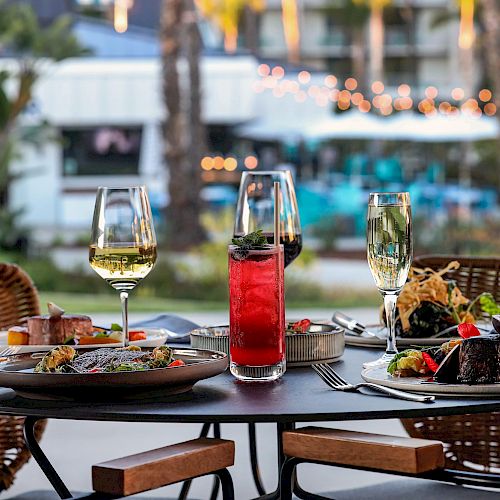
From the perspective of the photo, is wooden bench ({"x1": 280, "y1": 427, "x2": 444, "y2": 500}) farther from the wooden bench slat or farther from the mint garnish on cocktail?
the mint garnish on cocktail

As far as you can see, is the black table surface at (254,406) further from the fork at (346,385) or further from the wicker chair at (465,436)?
the wicker chair at (465,436)

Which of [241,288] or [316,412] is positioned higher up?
[241,288]

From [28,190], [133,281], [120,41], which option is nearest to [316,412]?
[133,281]

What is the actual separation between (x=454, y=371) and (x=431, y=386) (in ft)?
0.23

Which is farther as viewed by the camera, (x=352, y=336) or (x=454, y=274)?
(x=454, y=274)

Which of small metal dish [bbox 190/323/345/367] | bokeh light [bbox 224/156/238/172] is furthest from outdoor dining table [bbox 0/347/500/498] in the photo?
bokeh light [bbox 224/156/238/172]

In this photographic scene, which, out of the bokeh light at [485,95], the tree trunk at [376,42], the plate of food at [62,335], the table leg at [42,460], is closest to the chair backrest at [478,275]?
the plate of food at [62,335]

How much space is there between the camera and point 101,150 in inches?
946

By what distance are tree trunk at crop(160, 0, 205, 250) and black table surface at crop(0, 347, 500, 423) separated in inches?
444

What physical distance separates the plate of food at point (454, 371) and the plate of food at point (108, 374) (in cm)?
29

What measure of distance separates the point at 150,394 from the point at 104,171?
73.7 ft

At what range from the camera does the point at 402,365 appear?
199 centimetres

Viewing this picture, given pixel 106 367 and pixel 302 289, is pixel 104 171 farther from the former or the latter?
pixel 106 367

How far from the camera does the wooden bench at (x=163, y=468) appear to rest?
1693 mm
